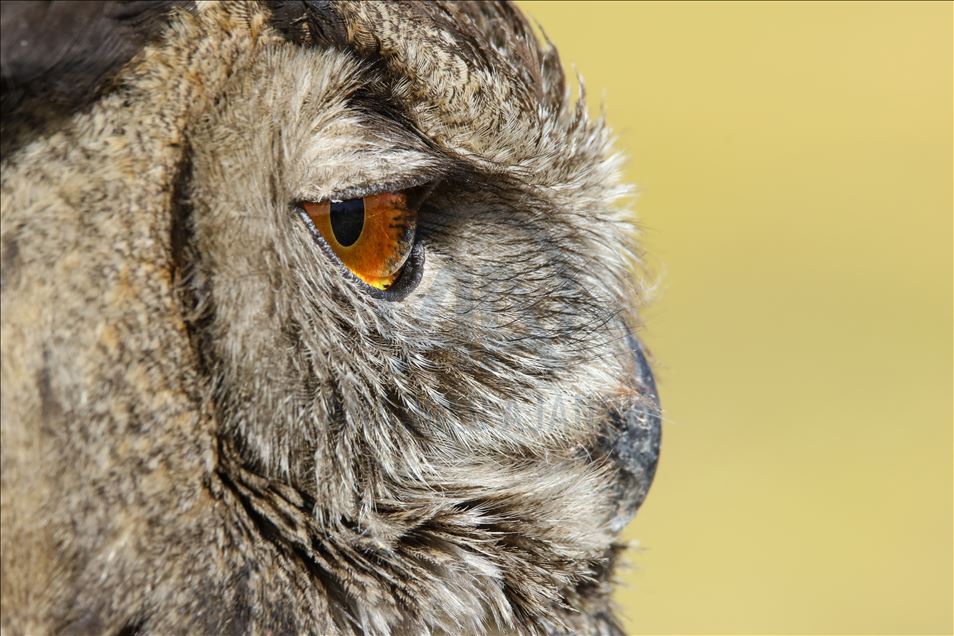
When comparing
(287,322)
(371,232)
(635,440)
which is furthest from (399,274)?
(635,440)

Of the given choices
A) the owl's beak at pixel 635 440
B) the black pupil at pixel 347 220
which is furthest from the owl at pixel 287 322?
the owl's beak at pixel 635 440

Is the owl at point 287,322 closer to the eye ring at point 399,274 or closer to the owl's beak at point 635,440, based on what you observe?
the eye ring at point 399,274

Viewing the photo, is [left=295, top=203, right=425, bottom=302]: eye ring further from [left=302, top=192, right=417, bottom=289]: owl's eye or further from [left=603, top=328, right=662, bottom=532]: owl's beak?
[left=603, top=328, right=662, bottom=532]: owl's beak

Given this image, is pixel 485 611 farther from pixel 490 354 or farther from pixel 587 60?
pixel 587 60

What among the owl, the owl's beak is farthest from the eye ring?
the owl's beak

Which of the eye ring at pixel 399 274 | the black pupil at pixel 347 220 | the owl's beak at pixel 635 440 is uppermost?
the black pupil at pixel 347 220

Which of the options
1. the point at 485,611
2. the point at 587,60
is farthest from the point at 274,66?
the point at 587,60

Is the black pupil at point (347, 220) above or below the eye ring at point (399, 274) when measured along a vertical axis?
above
